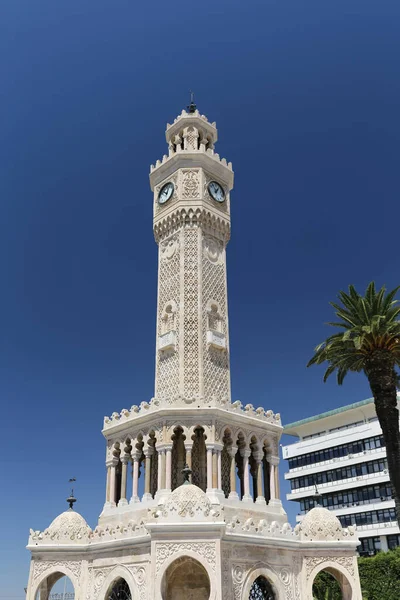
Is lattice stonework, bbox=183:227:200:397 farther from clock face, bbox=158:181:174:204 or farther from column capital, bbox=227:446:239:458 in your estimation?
column capital, bbox=227:446:239:458

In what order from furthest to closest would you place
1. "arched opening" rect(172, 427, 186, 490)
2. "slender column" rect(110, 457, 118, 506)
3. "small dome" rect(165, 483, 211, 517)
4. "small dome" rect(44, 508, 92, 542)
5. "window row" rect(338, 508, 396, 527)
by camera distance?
"window row" rect(338, 508, 396, 527), "slender column" rect(110, 457, 118, 506), "arched opening" rect(172, 427, 186, 490), "small dome" rect(44, 508, 92, 542), "small dome" rect(165, 483, 211, 517)

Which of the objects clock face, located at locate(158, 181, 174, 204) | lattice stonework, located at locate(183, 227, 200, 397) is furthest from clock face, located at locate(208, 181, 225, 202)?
lattice stonework, located at locate(183, 227, 200, 397)

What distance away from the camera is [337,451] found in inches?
2832

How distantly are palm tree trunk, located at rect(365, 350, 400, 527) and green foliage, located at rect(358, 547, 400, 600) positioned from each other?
2102cm

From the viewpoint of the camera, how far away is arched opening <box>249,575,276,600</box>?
25344mm

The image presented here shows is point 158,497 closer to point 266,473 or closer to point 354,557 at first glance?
point 266,473

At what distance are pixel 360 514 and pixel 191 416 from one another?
1782 inches

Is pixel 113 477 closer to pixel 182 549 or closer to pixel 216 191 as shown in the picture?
pixel 182 549

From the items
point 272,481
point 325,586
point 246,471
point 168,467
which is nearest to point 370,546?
point 325,586

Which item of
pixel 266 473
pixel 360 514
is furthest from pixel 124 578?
pixel 360 514

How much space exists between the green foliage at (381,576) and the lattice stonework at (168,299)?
75.0ft

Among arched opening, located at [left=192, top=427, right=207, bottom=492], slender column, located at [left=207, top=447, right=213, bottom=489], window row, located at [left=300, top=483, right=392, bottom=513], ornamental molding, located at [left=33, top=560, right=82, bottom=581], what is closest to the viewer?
ornamental molding, located at [left=33, top=560, right=82, bottom=581]

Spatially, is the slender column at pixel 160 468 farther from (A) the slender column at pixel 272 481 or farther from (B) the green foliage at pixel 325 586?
(B) the green foliage at pixel 325 586

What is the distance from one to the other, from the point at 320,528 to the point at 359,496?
41.6 m
